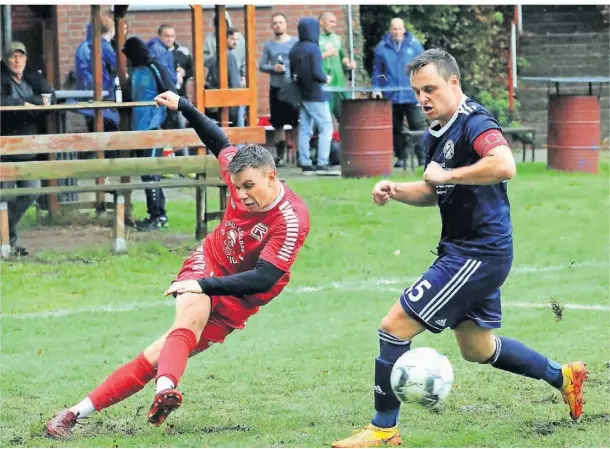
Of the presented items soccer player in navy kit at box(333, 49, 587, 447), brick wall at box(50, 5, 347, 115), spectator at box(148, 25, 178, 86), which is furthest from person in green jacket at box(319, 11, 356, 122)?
soccer player in navy kit at box(333, 49, 587, 447)

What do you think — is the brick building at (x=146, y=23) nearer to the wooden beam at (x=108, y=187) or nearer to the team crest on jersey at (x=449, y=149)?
the wooden beam at (x=108, y=187)

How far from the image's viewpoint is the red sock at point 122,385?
6344 mm

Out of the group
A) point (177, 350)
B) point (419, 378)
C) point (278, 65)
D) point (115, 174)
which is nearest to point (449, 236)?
point (419, 378)

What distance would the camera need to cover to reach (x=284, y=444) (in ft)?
20.3

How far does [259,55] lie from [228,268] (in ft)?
49.4

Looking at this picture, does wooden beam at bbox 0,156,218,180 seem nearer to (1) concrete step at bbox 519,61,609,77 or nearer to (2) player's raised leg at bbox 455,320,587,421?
(2) player's raised leg at bbox 455,320,587,421

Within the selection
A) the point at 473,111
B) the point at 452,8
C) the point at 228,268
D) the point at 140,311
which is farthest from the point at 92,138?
the point at 452,8

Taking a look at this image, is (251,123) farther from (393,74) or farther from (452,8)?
(452,8)

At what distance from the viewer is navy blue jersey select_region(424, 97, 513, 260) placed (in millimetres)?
6090

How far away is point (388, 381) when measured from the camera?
20.1 feet

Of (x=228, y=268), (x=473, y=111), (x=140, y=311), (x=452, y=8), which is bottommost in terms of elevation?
(x=140, y=311)

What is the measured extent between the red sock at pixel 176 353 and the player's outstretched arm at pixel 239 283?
0.32 metres

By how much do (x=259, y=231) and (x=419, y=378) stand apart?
43.6 inches

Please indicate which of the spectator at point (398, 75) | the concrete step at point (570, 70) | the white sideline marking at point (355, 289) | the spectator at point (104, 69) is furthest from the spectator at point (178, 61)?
the concrete step at point (570, 70)
